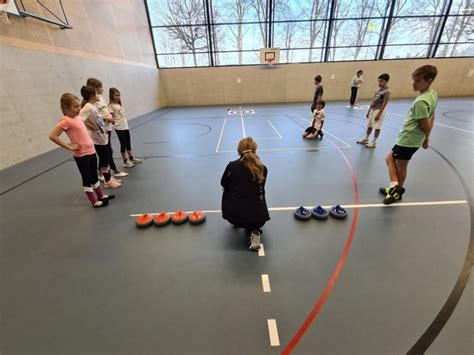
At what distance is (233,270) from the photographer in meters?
1.83

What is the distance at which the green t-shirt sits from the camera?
2309 mm

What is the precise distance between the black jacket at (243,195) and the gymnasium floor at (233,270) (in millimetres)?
339

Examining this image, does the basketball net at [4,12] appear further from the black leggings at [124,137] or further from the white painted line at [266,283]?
the white painted line at [266,283]

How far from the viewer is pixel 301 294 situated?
161 cm

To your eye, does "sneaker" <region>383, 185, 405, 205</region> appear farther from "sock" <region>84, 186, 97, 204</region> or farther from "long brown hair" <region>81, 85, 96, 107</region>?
"long brown hair" <region>81, 85, 96, 107</region>

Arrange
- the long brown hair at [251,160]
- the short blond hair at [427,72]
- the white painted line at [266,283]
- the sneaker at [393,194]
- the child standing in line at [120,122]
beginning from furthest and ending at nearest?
the child standing in line at [120,122]
the sneaker at [393,194]
the short blond hair at [427,72]
the long brown hair at [251,160]
the white painted line at [266,283]

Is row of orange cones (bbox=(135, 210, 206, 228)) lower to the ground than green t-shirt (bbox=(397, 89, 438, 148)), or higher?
lower

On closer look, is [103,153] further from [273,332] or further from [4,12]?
[4,12]

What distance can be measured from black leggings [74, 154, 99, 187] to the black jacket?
1.83m

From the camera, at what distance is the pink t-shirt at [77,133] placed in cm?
240

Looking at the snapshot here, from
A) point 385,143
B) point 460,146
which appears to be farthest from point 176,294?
point 460,146

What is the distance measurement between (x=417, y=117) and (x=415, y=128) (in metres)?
0.14

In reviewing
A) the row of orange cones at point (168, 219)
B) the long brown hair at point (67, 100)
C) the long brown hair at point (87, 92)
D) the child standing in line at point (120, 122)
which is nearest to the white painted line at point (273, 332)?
the row of orange cones at point (168, 219)

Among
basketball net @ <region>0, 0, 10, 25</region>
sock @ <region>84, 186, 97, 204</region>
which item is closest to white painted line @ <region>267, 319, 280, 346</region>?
sock @ <region>84, 186, 97, 204</region>
